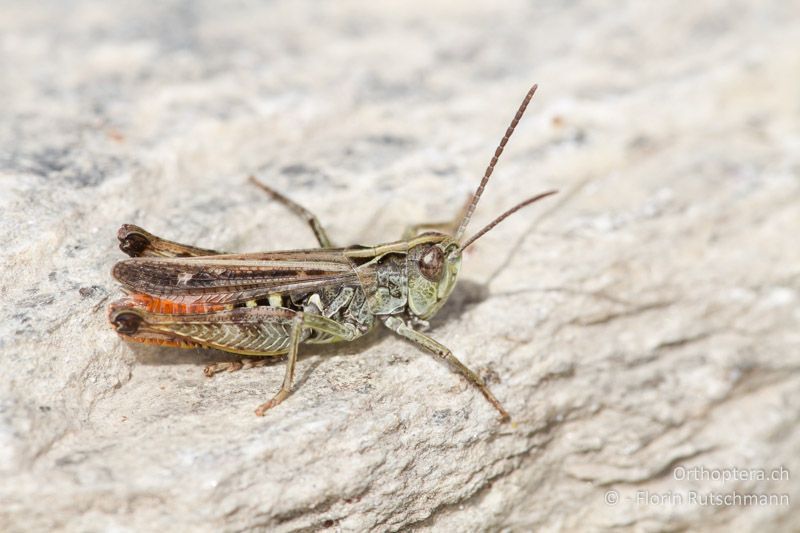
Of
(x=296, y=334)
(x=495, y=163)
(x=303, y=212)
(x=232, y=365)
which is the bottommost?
(x=232, y=365)

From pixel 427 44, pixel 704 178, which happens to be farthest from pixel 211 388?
pixel 427 44

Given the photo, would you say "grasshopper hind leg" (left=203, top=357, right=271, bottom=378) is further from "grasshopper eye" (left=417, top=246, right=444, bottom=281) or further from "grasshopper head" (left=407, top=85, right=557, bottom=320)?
"grasshopper eye" (left=417, top=246, right=444, bottom=281)

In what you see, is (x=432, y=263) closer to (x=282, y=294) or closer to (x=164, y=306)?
(x=282, y=294)

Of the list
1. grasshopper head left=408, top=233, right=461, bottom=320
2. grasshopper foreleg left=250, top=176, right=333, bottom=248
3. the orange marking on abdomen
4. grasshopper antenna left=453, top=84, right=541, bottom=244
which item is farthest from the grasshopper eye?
the orange marking on abdomen

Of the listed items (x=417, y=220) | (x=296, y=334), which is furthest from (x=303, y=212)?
(x=296, y=334)

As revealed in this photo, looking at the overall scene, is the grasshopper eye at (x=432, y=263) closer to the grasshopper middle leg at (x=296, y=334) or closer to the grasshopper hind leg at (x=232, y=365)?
the grasshopper middle leg at (x=296, y=334)

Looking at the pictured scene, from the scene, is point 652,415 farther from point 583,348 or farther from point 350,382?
point 350,382
